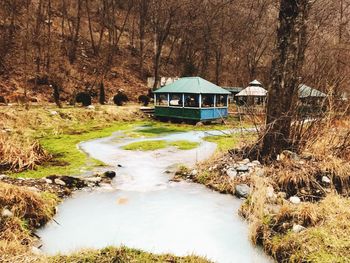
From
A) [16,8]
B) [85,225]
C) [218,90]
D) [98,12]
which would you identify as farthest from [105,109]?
[98,12]

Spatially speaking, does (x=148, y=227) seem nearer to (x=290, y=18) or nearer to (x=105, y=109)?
(x=290, y=18)

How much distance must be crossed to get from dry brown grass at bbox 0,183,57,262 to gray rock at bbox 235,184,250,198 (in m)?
4.05

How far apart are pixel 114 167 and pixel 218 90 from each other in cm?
1684

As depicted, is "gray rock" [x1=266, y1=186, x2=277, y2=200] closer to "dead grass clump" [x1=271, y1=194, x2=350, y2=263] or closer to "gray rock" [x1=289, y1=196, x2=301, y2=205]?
"gray rock" [x1=289, y1=196, x2=301, y2=205]

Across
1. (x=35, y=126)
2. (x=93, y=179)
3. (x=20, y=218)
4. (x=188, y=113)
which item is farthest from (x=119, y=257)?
(x=188, y=113)

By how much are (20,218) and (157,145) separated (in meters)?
9.42

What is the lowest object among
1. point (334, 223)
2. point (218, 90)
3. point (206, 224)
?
point (206, 224)

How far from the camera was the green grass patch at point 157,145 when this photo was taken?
14.5 meters

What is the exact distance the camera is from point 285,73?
9.48 metres

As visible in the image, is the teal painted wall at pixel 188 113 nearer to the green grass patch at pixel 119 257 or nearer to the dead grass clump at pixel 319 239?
the dead grass clump at pixel 319 239

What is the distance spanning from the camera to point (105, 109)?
81.4 ft

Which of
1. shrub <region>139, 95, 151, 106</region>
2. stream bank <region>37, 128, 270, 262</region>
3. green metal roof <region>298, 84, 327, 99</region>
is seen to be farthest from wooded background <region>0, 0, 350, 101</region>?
stream bank <region>37, 128, 270, 262</region>

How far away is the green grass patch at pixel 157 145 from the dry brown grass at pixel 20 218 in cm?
706

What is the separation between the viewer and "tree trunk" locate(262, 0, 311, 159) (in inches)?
366
